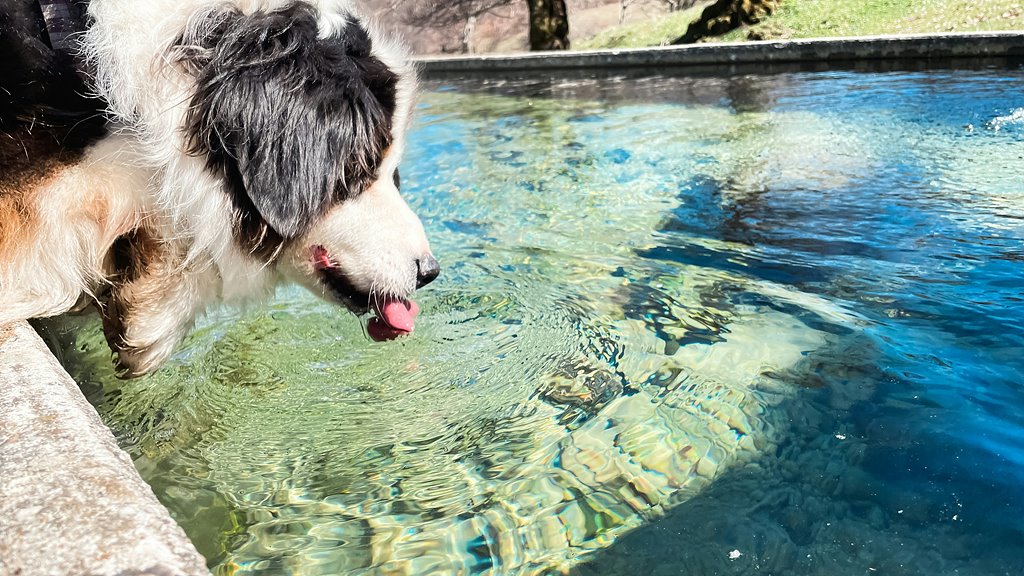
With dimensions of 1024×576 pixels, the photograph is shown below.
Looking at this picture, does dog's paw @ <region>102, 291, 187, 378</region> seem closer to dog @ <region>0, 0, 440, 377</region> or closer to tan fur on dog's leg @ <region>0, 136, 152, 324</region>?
dog @ <region>0, 0, 440, 377</region>

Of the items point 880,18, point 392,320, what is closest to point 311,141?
point 392,320

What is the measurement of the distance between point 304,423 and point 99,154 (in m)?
1.01

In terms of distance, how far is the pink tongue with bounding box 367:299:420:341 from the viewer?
2.41 metres

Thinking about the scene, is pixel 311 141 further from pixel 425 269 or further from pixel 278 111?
pixel 425 269

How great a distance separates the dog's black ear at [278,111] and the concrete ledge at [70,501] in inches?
27.9

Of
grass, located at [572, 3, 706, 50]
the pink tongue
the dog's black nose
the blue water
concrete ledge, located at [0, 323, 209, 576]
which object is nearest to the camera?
concrete ledge, located at [0, 323, 209, 576]

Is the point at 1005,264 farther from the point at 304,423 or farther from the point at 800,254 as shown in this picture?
the point at 304,423

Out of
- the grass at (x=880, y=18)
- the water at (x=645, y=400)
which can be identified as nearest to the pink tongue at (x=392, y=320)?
the water at (x=645, y=400)

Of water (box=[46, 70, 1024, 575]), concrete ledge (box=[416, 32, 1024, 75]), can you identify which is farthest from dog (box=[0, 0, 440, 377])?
concrete ledge (box=[416, 32, 1024, 75])

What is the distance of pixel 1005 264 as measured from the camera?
130 inches

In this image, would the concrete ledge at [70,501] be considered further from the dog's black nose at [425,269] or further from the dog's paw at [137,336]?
the dog's black nose at [425,269]

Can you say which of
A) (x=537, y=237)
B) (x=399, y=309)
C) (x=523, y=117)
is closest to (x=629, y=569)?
(x=399, y=309)

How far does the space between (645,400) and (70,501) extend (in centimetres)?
174

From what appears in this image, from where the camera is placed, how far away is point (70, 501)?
1.24 metres
